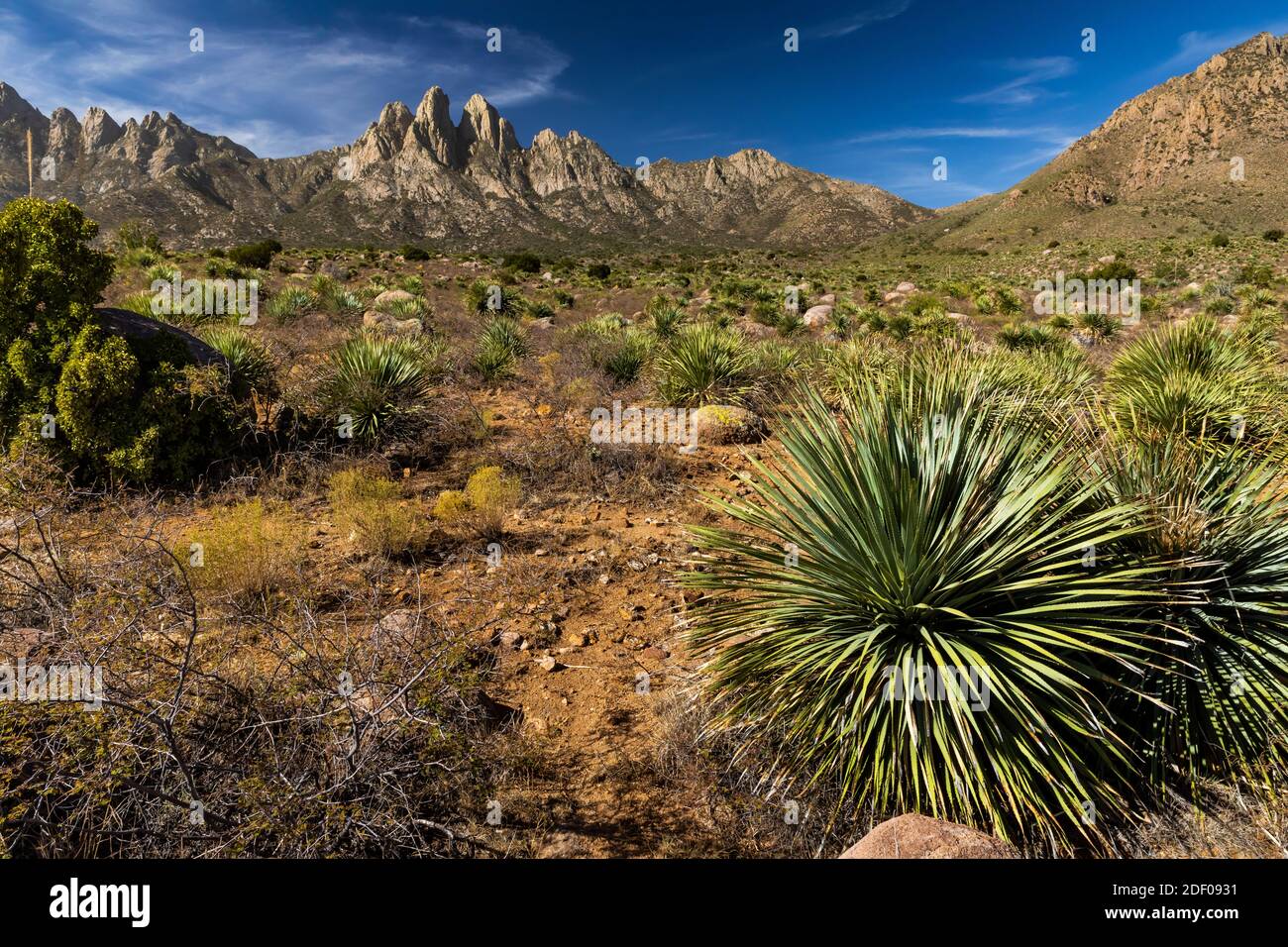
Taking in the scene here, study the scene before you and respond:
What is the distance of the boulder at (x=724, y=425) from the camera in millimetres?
8352

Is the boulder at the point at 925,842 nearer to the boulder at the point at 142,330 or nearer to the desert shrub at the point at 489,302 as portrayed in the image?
the boulder at the point at 142,330

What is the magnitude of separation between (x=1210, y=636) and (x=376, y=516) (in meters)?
5.21

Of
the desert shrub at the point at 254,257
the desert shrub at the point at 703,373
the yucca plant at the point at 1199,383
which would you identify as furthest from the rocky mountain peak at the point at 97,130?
the yucca plant at the point at 1199,383

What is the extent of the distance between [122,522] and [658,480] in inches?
190

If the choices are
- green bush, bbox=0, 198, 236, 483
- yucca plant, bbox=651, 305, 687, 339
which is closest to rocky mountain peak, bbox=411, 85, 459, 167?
yucca plant, bbox=651, 305, 687, 339

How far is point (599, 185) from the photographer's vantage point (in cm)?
8550

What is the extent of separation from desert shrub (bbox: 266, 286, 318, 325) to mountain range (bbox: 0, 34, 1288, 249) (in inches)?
1002

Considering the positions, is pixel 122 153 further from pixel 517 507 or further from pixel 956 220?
pixel 517 507

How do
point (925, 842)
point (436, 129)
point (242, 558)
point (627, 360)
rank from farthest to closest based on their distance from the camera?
point (436, 129) < point (627, 360) < point (242, 558) < point (925, 842)

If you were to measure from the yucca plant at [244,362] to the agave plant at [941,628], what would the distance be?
6.72 metres

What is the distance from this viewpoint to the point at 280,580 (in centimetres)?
431

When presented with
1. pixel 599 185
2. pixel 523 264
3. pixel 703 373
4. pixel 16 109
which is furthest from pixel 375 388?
pixel 16 109

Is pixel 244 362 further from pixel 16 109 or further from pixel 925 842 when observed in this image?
pixel 16 109

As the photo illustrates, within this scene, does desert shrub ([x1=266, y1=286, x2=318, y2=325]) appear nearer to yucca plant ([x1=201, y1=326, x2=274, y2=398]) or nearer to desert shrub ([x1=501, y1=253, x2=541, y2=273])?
yucca plant ([x1=201, y1=326, x2=274, y2=398])
